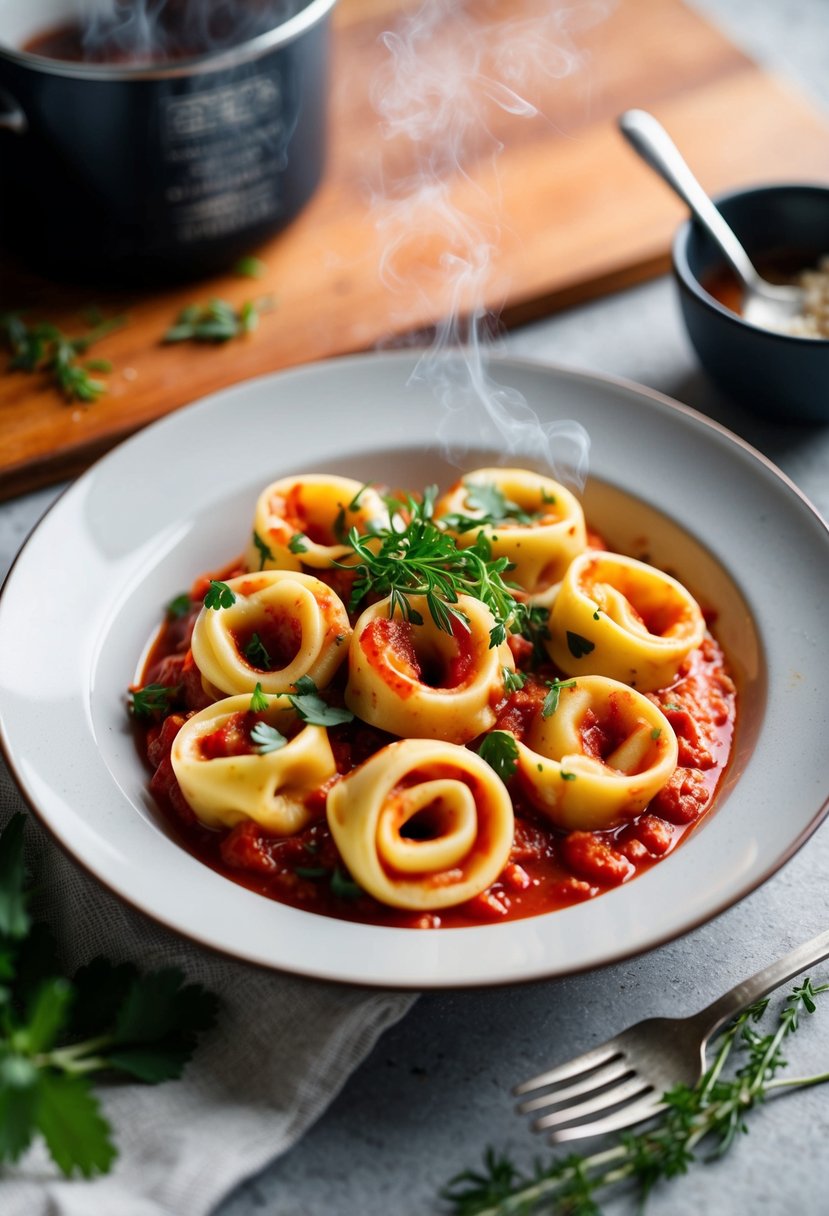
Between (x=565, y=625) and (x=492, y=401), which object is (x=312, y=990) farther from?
(x=492, y=401)

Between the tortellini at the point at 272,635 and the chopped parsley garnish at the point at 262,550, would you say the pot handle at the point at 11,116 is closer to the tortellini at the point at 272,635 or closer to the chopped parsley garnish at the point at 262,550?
the chopped parsley garnish at the point at 262,550

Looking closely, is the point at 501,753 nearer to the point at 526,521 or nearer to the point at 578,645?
the point at 578,645

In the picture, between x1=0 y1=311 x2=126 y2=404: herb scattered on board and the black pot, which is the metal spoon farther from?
x1=0 y1=311 x2=126 y2=404: herb scattered on board

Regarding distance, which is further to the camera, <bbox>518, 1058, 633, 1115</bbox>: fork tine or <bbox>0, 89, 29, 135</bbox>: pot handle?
<bbox>0, 89, 29, 135</bbox>: pot handle

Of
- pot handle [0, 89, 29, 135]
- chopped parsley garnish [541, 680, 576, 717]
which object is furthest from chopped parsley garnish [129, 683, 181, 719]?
pot handle [0, 89, 29, 135]

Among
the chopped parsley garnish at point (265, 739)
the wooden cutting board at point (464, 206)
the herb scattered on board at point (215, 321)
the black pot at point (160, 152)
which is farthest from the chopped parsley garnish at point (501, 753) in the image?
the black pot at point (160, 152)

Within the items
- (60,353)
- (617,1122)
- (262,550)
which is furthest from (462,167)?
(617,1122)

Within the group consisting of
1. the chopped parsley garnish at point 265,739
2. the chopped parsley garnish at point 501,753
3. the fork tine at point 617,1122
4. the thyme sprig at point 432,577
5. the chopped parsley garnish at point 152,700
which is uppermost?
the thyme sprig at point 432,577
